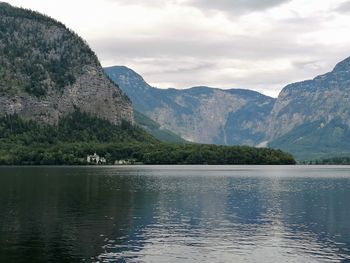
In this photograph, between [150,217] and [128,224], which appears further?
[150,217]

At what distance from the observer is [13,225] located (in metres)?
86.5

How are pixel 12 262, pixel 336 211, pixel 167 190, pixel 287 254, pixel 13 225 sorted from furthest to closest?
pixel 167 190 → pixel 336 211 → pixel 13 225 → pixel 287 254 → pixel 12 262

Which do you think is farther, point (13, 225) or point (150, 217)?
point (150, 217)

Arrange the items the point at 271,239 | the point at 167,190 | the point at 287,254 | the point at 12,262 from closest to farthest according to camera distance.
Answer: the point at 12,262, the point at 287,254, the point at 271,239, the point at 167,190

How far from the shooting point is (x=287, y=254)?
67312 millimetres

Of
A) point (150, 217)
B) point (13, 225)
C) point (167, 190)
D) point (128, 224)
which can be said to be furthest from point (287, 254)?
point (167, 190)

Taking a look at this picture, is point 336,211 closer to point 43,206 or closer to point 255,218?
point 255,218

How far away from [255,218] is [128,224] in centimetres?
2432

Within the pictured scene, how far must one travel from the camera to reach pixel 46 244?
7112 cm

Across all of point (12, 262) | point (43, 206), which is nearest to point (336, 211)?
point (43, 206)

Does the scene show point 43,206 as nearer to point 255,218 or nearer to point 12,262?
point 255,218

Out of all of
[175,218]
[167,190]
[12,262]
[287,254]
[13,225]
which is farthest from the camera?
[167,190]

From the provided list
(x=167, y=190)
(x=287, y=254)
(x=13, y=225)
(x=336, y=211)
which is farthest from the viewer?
(x=167, y=190)

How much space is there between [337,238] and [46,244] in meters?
40.6
